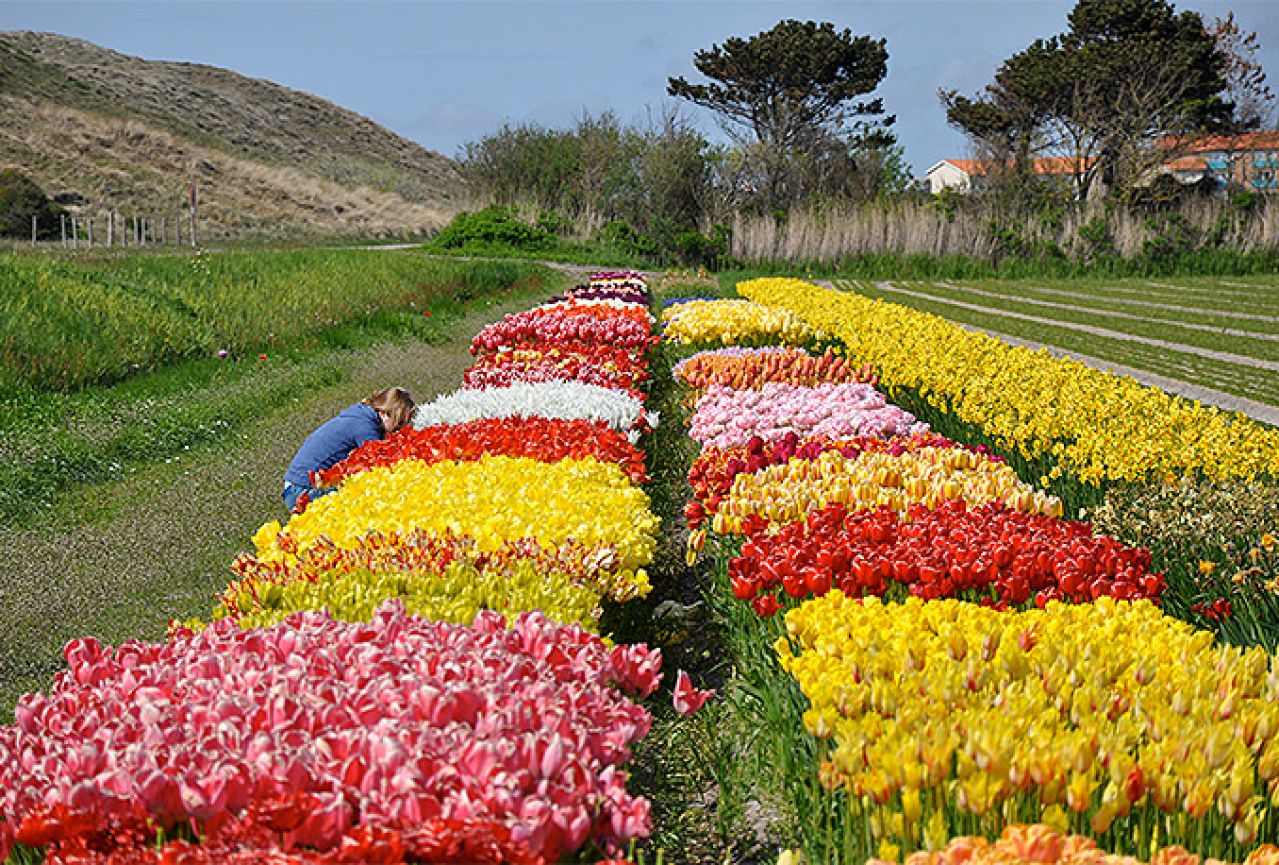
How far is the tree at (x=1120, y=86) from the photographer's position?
42.6 m

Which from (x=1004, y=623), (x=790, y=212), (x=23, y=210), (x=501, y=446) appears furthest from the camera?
(x=23, y=210)

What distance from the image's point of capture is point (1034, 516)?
15.6 feet

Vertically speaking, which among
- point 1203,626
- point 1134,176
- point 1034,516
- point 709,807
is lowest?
point 709,807

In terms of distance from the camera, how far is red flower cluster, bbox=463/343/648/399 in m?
9.64

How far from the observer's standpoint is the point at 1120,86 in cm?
4391

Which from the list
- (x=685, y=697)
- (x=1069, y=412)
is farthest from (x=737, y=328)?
(x=685, y=697)

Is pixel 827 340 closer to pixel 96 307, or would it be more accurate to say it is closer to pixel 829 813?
pixel 96 307

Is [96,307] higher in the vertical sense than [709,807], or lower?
higher

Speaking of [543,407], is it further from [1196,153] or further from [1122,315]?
[1196,153]

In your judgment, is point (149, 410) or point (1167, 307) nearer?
point (149, 410)

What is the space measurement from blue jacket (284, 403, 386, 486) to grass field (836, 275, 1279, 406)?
818cm

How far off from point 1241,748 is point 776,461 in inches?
141

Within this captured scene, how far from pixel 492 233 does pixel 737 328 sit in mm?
27537

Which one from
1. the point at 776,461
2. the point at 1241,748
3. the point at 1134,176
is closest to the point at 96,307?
the point at 776,461
